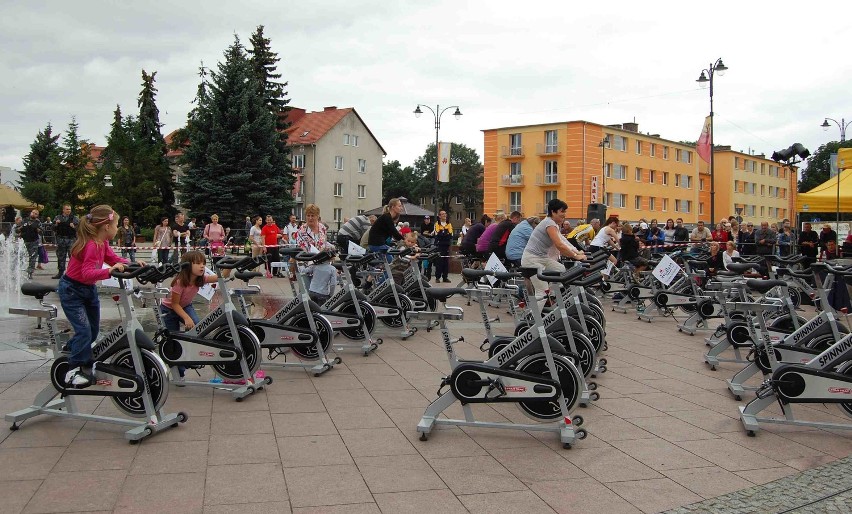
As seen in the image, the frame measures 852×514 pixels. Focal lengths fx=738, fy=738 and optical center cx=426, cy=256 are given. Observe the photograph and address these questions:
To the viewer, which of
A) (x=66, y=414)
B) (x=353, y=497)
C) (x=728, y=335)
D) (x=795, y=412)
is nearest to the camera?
(x=353, y=497)

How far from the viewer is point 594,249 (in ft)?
43.7

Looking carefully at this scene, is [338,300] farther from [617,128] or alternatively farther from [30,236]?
[617,128]

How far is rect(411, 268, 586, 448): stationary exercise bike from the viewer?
5.39 metres

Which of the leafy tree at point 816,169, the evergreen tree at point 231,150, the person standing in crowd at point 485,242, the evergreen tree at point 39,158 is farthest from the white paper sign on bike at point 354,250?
the leafy tree at point 816,169

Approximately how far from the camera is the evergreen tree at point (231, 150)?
37500 mm

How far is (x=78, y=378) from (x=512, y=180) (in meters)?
59.8

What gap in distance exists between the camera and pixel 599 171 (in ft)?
199

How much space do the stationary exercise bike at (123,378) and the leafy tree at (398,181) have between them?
10015 centimetres

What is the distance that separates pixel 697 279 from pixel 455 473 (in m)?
9.02

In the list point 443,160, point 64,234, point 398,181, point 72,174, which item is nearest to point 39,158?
point 72,174

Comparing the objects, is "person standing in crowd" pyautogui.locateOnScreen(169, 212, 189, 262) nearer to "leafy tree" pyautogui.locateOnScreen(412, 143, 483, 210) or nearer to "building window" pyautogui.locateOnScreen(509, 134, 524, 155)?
"building window" pyautogui.locateOnScreen(509, 134, 524, 155)

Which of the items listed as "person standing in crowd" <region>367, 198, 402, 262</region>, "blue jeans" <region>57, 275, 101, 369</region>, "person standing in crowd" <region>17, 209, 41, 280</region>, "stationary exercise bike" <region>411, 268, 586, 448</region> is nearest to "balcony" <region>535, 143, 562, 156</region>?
"person standing in crowd" <region>17, 209, 41, 280</region>

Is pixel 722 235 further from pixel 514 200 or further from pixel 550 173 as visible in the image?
pixel 514 200

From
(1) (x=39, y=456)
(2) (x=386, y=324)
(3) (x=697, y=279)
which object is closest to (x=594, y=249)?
(3) (x=697, y=279)
